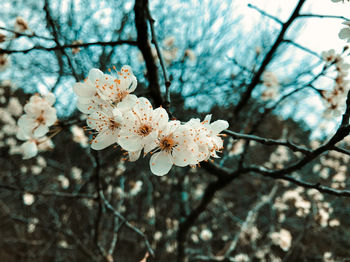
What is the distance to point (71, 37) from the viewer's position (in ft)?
6.06

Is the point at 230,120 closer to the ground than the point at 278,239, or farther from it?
farther from it

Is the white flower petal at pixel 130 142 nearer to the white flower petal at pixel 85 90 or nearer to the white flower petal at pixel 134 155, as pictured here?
the white flower petal at pixel 134 155

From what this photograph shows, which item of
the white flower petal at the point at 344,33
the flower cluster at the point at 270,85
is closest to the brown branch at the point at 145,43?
the white flower petal at the point at 344,33

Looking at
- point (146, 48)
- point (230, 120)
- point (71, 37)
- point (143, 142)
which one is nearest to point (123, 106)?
point (143, 142)

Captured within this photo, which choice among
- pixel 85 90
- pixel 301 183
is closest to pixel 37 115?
pixel 85 90

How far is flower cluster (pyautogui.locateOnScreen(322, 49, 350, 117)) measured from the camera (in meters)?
1.66

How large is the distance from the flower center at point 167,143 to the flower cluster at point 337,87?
4.75ft

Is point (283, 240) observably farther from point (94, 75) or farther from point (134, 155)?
point (94, 75)

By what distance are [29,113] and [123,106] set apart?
764 mm

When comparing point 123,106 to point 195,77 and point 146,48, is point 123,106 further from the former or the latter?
point 195,77

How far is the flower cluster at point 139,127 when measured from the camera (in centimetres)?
83

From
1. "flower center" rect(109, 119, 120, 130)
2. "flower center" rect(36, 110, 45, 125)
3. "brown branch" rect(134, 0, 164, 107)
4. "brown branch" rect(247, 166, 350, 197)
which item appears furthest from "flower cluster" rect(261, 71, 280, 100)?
"flower center" rect(36, 110, 45, 125)

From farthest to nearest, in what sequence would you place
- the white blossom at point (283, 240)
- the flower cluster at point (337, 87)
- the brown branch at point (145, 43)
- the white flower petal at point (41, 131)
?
the white blossom at point (283, 240) → the flower cluster at point (337, 87) → the brown branch at point (145, 43) → the white flower petal at point (41, 131)

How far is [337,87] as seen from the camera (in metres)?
1.71
